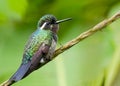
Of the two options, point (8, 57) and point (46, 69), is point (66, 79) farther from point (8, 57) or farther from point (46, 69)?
point (8, 57)

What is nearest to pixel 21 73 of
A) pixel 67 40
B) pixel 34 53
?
pixel 34 53

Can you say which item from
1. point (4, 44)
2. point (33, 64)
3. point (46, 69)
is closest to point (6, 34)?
point (4, 44)

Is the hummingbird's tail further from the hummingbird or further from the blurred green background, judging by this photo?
the blurred green background

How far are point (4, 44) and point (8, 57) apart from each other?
0.04m

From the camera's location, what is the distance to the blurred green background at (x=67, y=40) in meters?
1.22

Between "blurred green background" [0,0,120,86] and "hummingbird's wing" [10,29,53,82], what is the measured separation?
0.38 feet

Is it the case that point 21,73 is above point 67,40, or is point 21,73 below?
below

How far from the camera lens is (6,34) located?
4.25 ft

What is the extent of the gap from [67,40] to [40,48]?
157 mm

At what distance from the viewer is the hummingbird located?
1.05 metres

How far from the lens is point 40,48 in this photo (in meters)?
1.08

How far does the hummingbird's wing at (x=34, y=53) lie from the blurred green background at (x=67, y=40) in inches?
4.6

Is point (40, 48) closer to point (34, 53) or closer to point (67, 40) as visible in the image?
point (34, 53)

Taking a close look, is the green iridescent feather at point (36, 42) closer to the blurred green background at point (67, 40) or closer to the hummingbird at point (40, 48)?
the hummingbird at point (40, 48)
